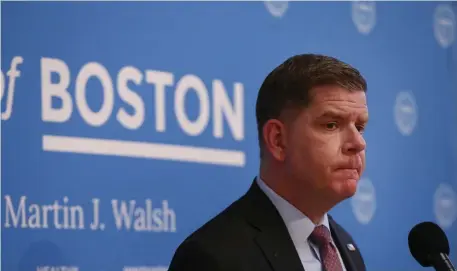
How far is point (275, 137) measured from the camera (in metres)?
3.11

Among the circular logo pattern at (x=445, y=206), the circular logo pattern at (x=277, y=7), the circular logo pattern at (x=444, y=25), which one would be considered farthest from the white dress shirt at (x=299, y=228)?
the circular logo pattern at (x=444, y=25)

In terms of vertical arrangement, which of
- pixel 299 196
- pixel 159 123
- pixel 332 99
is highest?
pixel 159 123

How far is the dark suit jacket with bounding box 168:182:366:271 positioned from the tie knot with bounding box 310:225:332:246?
103 mm

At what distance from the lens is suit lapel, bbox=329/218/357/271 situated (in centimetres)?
322

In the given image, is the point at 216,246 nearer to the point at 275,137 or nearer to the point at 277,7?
the point at 275,137

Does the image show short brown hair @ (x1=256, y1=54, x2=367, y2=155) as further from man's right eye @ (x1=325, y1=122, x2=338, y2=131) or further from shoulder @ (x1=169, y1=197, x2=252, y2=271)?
shoulder @ (x1=169, y1=197, x2=252, y2=271)

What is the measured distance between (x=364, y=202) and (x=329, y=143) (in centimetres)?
159

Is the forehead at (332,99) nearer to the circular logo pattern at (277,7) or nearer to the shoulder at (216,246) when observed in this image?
the shoulder at (216,246)

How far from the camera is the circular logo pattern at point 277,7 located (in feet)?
14.2

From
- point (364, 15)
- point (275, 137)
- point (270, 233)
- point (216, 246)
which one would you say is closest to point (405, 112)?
point (364, 15)

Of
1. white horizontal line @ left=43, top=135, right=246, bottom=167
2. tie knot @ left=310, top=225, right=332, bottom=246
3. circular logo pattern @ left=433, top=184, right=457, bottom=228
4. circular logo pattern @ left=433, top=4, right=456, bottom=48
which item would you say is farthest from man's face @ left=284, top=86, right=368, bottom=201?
circular logo pattern @ left=433, top=4, right=456, bottom=48

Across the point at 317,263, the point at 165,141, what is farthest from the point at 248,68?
the point at 317,263

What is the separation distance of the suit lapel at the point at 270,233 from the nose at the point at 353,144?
1.01 ft

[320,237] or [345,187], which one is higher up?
[345,187]
